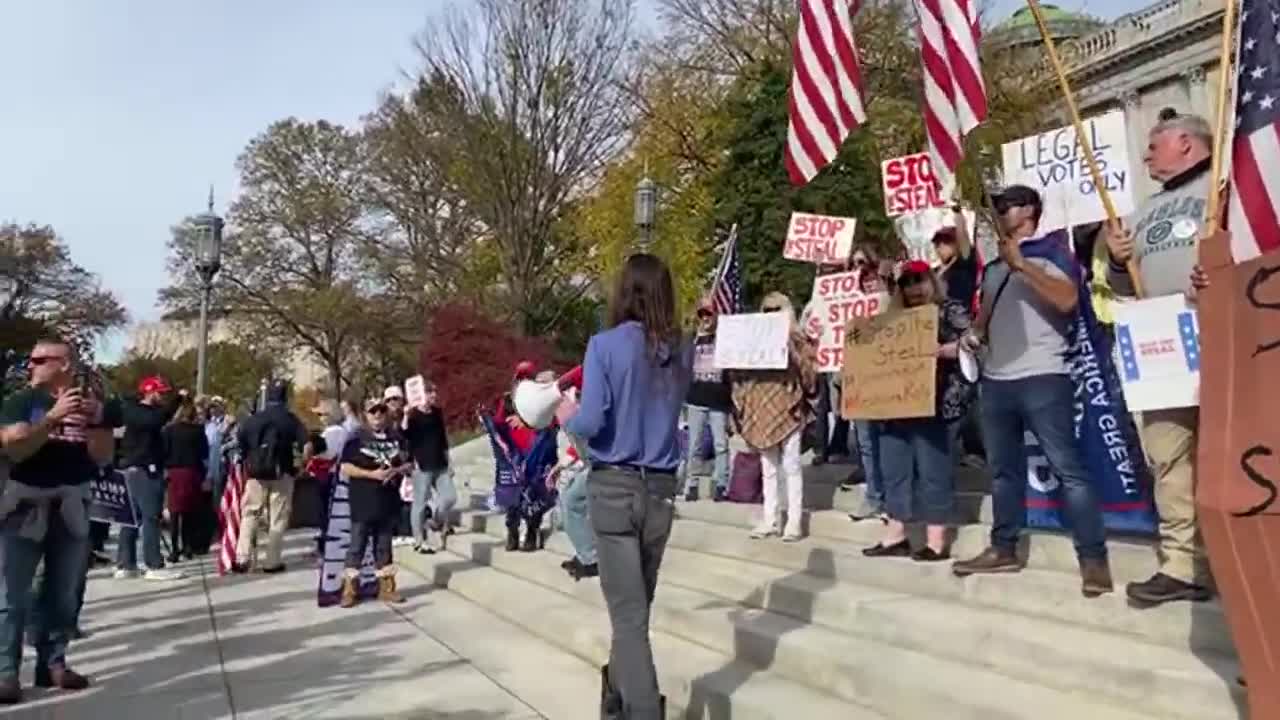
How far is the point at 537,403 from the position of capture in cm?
473

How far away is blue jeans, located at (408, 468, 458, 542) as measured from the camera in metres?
11.2

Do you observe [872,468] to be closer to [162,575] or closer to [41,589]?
[41,589]

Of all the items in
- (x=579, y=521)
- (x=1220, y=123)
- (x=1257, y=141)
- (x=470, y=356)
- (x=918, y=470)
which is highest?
(x=470, y=356)

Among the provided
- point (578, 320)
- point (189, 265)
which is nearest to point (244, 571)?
point (578, 320)

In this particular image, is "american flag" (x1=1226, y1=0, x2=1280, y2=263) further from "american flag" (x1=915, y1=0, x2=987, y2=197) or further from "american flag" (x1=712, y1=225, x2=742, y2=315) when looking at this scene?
"american flag" (x1=712, y1=225, x2=742, y2=315)

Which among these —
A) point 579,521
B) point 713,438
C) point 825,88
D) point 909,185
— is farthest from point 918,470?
point 713,438

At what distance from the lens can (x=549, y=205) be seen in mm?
32094

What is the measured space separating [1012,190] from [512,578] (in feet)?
17.5

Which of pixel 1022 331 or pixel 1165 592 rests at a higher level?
pixel 1022 331

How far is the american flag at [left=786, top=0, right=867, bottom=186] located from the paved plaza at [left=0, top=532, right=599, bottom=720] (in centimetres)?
365

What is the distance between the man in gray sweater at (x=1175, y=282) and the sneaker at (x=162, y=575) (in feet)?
29.1

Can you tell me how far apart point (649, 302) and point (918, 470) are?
2344mm

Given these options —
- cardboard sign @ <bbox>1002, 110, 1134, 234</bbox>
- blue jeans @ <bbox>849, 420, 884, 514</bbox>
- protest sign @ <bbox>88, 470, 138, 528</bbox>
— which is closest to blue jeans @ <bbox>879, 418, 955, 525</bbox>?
blue jeans @ <bbox>849, 420, 884, 514</bbox>

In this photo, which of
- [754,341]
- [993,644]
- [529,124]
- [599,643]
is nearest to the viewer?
[993,644]
